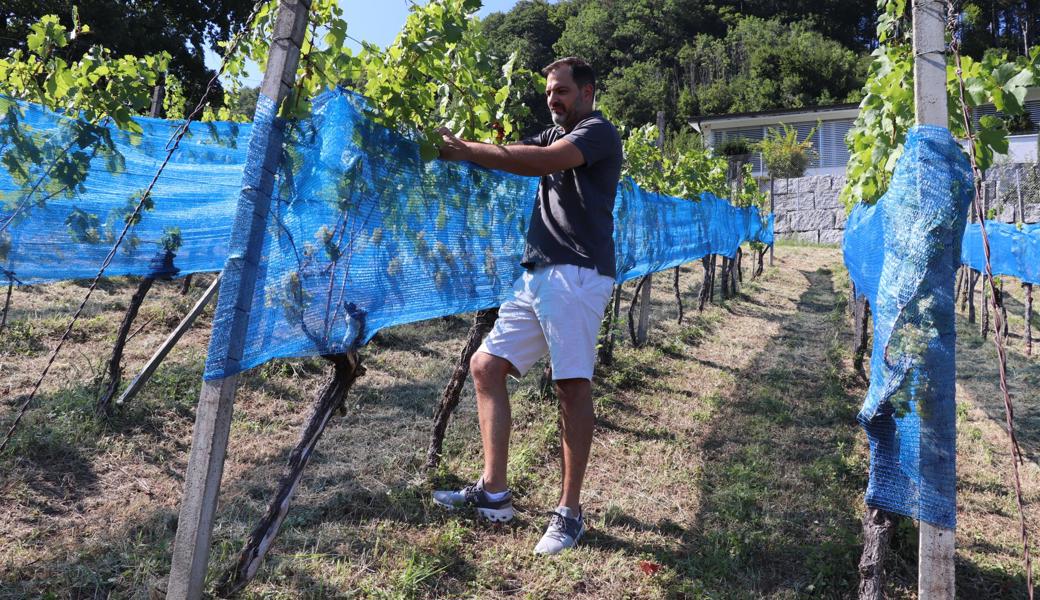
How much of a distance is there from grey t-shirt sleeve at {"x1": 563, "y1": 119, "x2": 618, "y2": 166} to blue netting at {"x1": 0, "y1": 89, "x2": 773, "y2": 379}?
55 centimetres

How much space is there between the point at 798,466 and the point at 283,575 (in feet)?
8.09

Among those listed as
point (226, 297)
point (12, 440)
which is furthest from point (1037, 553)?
→ point (12, 440)

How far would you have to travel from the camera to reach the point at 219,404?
169cm

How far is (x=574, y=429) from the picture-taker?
7.68 ft

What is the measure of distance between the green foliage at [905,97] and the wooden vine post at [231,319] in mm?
1882

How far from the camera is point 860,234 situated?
3.47 meters

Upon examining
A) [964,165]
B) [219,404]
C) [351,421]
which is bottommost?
[351,421]

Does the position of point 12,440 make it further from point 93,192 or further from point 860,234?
point 860,234

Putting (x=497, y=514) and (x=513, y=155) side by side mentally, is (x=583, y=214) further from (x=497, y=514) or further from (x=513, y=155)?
(x=497, y=514)

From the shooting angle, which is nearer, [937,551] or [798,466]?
[937,551]

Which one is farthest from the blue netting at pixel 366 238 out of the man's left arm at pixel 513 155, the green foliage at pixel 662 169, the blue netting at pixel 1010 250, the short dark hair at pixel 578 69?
the blue netting at pixel 1010 250

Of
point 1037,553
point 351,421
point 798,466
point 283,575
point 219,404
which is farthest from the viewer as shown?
point 351,421

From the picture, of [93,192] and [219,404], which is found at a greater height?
[93,192]

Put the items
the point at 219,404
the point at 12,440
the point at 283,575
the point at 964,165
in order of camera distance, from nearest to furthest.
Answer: the point at 219,404 → the point at 964,165 → the point at 283,575 → the point at 12,440
